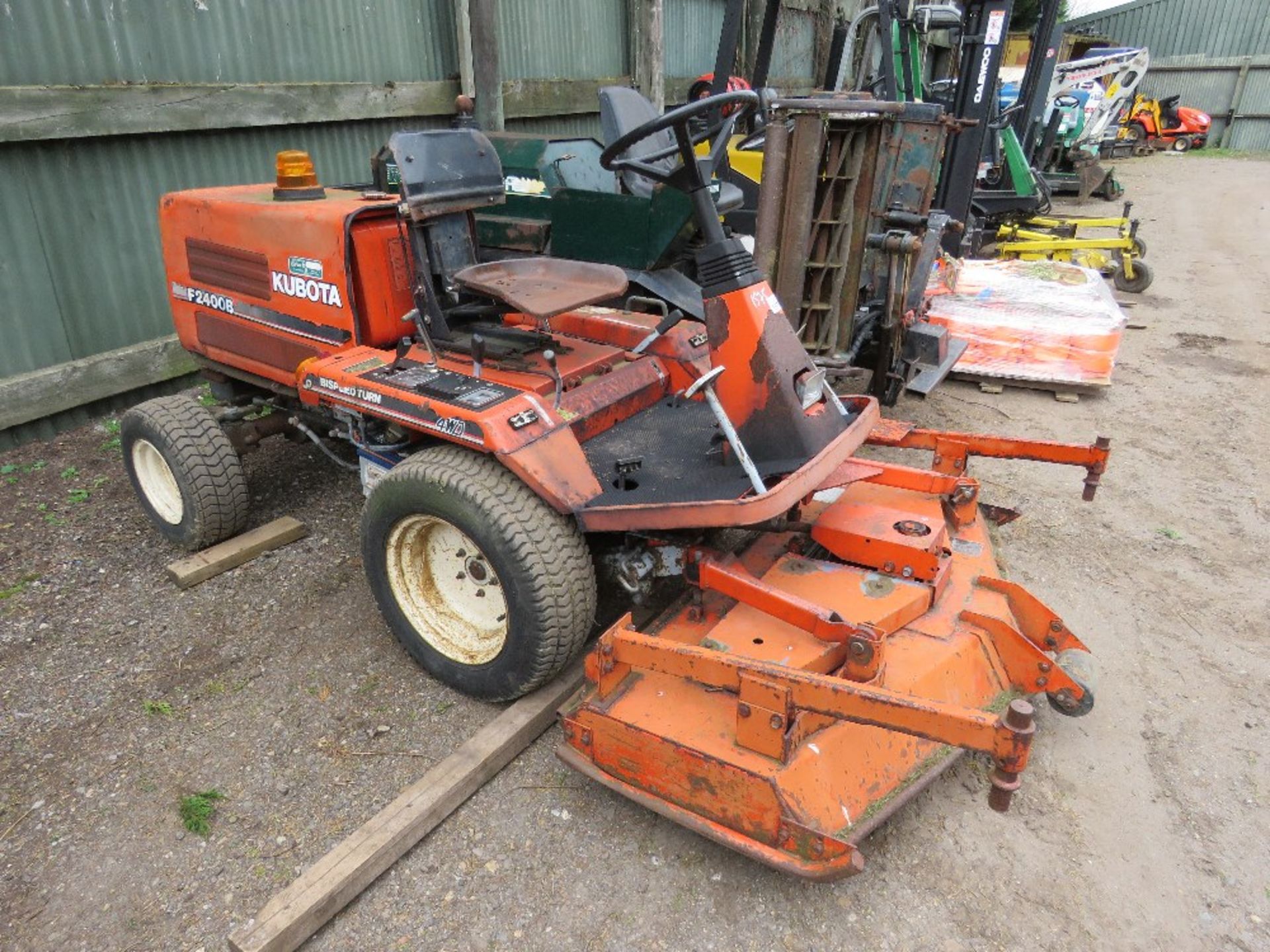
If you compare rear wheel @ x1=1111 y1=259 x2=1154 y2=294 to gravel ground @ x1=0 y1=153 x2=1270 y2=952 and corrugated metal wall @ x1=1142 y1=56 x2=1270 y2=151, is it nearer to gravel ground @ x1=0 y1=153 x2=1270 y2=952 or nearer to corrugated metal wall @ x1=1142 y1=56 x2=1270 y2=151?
gravel ground @ x1=0 y1=153 x2=1270 y2=952

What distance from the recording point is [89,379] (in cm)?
470

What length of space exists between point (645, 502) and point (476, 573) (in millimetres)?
615

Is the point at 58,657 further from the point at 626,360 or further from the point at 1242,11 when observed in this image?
the point at 1242,11

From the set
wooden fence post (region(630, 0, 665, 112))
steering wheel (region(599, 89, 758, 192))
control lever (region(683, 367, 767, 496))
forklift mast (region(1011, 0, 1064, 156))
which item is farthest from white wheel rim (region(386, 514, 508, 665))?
forklift mast (region(1011, 0, 1064, 156))

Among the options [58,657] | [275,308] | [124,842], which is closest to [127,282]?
[275,308]

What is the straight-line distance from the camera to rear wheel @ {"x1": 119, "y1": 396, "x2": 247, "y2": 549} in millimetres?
3332

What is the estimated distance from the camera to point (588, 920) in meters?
2.12

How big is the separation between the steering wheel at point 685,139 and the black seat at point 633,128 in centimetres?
121

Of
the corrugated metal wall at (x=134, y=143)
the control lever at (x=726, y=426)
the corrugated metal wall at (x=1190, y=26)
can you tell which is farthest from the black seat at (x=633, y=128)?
the corrugated metal wall at (x=1190, y=26)

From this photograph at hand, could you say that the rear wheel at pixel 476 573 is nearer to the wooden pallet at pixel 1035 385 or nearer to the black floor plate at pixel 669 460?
the black floor plate at pixel 669 460

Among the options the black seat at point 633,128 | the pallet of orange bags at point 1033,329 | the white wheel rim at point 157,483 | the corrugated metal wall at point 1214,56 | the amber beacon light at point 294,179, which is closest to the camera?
the amber beacon light at point 294,179

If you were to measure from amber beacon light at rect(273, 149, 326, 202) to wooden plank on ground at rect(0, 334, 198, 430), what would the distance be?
2.13 metres

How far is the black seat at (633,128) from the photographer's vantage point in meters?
4.12

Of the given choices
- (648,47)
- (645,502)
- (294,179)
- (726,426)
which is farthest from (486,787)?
(648,47)
